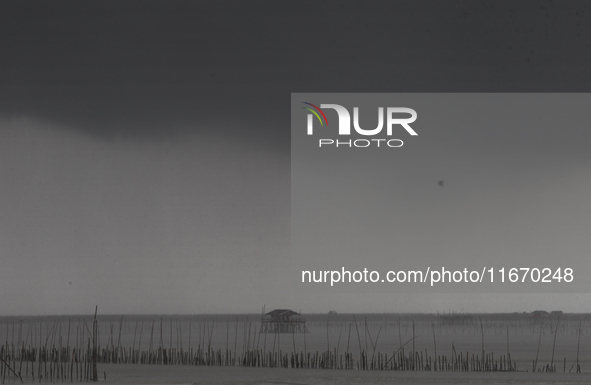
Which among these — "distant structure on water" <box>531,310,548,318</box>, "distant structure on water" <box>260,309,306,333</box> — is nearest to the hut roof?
"distant structure on water" <box>260,309,306,333</box>

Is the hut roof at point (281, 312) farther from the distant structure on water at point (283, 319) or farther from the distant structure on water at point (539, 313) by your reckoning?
the distant structure on water at point (539, 313)

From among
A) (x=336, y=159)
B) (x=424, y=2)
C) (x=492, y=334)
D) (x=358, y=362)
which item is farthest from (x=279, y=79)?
(x=492, y=334)

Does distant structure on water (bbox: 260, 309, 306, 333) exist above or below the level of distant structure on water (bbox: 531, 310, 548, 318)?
below

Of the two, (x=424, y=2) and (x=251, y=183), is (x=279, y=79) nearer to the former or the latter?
(x=251, y=183)

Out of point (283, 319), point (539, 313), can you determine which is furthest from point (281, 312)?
point (539, 313)

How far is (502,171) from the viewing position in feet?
22.8

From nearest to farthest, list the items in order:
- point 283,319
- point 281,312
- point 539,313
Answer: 1. point 539,313
2. point 281,312
3. point 283,319

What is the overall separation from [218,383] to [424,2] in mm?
4417

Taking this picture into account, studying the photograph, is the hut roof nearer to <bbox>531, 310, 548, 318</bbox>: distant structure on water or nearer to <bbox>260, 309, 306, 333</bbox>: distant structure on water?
<bbox>260, 309, 306, 333</bbox>: distant structure on water

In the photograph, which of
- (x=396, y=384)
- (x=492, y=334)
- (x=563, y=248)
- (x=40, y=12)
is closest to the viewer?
(x=396, y=384)

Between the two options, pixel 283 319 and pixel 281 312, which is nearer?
pixel 281 312

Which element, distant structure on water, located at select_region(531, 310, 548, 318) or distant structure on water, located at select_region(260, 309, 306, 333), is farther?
distant structure on water, located at select_region(260, 309, 306, 333)

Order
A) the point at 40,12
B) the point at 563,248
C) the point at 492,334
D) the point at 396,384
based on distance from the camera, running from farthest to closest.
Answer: the point at 492,334
the point at 40,12
the point at 563,248
the point at 396,384

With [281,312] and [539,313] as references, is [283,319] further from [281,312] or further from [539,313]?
[539,313]
